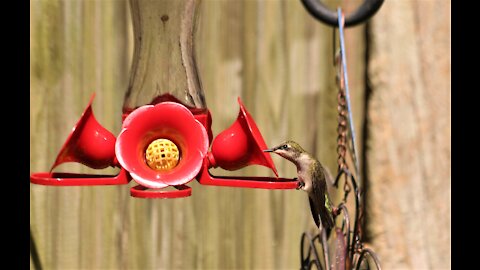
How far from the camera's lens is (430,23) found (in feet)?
7.77

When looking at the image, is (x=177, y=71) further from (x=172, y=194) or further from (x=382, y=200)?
(x=382, y=200)

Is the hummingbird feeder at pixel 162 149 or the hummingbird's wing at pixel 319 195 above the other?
the hummingbird feeder at pixel 162 149

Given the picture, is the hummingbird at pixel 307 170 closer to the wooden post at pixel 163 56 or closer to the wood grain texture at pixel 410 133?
the wooden post at pixel 163 56

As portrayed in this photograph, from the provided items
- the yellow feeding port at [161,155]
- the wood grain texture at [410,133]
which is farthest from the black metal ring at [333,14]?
the yellow feeding port at [161,155]

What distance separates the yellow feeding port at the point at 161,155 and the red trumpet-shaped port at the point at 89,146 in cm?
9

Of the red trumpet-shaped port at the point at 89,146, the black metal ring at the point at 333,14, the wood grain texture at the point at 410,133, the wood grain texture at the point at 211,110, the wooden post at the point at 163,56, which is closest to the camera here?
the red trumpet-shaped port at the point at 89,146

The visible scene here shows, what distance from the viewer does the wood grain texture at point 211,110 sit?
2.47m

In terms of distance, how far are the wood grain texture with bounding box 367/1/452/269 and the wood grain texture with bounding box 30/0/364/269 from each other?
5.1 inches

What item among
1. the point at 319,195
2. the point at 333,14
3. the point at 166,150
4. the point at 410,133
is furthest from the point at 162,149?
the point at 410,133

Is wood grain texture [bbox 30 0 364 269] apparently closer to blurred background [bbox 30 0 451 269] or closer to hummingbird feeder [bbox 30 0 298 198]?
blurred background [bbox 30 0 451 269]

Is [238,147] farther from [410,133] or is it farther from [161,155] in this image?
[410,133]

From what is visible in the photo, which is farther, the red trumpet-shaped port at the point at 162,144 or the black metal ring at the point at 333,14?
the black metal ring at the point at 333,14

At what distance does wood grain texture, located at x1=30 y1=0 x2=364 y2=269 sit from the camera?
2.47 metres

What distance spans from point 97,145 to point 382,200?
988 mm
